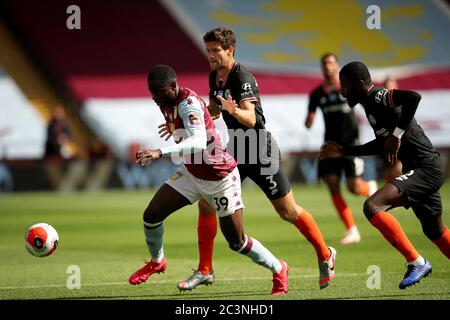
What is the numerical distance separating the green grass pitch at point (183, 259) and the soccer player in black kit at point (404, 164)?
0.43 meters

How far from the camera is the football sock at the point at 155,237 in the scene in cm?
839

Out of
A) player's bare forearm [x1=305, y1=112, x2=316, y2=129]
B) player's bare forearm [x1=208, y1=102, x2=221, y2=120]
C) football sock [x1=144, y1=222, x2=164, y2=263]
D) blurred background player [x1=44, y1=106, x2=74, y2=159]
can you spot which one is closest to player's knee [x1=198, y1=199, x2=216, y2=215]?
football sock [x1=144, y1=222, x2=164, y2=263]

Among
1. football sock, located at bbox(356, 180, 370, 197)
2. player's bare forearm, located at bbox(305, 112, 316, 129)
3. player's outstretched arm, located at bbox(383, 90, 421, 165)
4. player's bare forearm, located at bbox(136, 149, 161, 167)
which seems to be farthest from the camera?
football sock, located at bbox(356, 180, 370, 197)

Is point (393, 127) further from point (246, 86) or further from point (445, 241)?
point (246, 86)

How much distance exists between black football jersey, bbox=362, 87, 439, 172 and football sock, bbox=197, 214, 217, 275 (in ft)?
5.70

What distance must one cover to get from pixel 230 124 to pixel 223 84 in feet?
1.29

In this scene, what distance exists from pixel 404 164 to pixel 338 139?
457 centimetres

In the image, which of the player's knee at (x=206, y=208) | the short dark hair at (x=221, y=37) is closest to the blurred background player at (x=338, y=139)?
the player's knee at (x=206, y=208)

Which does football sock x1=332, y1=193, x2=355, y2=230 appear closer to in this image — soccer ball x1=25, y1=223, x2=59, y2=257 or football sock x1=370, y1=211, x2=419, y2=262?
football sock x1=370, y1=211, x2=419, y2=262

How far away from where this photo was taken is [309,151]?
27.8 m

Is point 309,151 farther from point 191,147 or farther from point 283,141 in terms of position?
point 191,147

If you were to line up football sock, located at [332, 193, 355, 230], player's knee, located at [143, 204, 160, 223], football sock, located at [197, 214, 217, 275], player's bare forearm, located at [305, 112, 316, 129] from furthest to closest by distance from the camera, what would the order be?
football sock, located at [332, 193, 355, 230]
player's bare forearm, located at [305, 112, 316, 129]
football sock, located at [197, 214, 217, 275]
player's knee, located at [143, 204, 160, 223]

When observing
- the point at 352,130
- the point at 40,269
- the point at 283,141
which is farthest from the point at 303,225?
the point at 283,141

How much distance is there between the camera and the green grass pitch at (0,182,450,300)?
832cm
